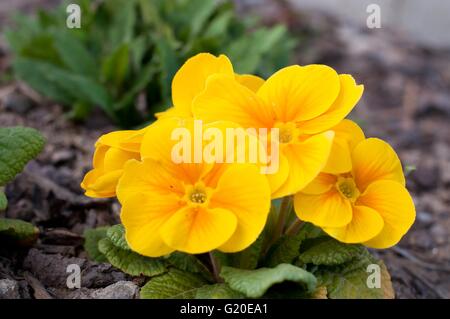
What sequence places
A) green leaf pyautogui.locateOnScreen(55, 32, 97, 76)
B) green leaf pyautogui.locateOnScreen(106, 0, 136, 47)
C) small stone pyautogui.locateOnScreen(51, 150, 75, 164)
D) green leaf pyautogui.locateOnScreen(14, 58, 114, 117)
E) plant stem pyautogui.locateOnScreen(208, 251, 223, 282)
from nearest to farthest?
plant stem pyautogui.locateOnScreen(208, 251, 223, 282)
small stone pyautogui.locateOnScreen(51, 150, 75, 164)
green leaf pyautogui.locateOnScreen(14, 58, 114, 117)
green leaf pyautogui.locateOnScreen(55, 32, 97, 76)
green leaf pyautogui.locateOnScreen(106, 0, 136, 47)

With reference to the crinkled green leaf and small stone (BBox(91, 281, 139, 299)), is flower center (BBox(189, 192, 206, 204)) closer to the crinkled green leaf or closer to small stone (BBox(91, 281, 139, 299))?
the crinkled green leaf

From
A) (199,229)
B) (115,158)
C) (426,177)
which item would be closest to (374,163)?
(199,229)

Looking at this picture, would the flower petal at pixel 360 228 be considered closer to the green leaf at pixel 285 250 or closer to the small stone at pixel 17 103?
the green leaf at pixel 285 250

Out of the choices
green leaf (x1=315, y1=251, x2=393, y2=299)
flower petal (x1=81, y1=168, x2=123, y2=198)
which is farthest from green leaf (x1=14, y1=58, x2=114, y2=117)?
green leaf (x1=315, y1=251, x2=393, y2=299)

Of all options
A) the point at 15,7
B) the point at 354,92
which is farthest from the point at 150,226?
the point at 15,7

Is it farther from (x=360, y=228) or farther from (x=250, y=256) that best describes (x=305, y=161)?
(x=250, y=256)

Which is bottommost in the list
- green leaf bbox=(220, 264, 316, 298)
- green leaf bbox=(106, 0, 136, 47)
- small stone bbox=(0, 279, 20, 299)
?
small stone bbox=(0, 279, 20, 299)

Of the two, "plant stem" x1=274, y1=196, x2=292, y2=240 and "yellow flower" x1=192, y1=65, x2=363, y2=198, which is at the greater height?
"yellow flower" x1=192, y1=65, x2=363, y2=198
